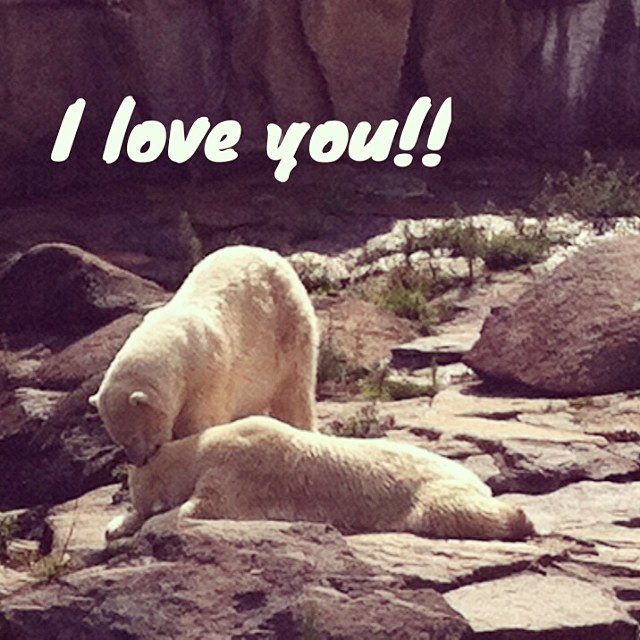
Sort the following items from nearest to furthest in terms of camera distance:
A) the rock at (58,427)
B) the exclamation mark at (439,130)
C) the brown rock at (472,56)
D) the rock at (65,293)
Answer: the rock at (58,427) < the rock at (65,293) < the exclamation mark at (439,130) < the brown rock at (472,56)

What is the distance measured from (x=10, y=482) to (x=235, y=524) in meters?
2.85

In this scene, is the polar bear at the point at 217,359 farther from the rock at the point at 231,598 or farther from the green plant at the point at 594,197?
the green plant at the point at 594,197

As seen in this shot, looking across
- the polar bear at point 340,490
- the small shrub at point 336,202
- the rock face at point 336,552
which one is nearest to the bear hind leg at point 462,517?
the polar bear at point 340,490

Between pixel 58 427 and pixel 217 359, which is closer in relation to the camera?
pixel 217 359

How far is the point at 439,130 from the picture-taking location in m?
17.9

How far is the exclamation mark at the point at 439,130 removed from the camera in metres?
17.5

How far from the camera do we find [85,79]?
17281 mm

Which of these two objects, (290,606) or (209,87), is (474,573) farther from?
(209,87)

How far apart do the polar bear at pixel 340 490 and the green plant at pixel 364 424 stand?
6.95 feet

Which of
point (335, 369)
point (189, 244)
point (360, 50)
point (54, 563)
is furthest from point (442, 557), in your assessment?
point (360, 50)

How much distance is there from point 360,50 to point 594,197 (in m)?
3.46

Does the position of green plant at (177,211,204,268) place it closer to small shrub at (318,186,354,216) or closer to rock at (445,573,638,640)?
small shrub at (318,186,354,216)

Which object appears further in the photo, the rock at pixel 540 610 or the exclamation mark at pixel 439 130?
the exclamation mark at pixel 439 130

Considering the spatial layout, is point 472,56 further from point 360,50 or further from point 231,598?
point 231,598
